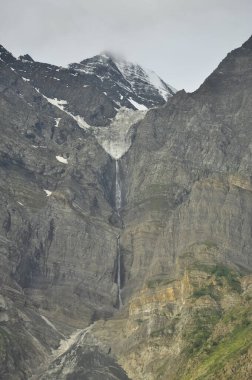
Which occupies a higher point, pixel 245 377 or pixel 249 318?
pixel 249 318

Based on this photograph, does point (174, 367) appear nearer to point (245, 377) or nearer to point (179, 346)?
point (179, 346)

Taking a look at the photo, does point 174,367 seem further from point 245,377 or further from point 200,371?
point 245,377

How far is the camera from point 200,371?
170375 mm

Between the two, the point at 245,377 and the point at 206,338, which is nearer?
the point at 245,377

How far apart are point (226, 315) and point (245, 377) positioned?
48.0 m

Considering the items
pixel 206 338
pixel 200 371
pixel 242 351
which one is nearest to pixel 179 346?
pixel 206 338

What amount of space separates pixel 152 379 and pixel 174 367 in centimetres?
901

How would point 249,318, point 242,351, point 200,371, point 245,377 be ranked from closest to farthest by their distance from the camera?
1. point 245,377
2. point 242,351
3. point 200,371
4. point 249,318

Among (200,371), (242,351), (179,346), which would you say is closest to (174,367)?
(179,346)

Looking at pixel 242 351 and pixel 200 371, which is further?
pixel 200 371

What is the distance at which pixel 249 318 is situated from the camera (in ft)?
612

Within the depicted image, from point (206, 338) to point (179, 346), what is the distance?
20.9 ft

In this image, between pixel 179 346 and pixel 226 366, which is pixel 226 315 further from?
pixel 226 366

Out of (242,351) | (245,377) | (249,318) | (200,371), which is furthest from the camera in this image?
(249,318)
